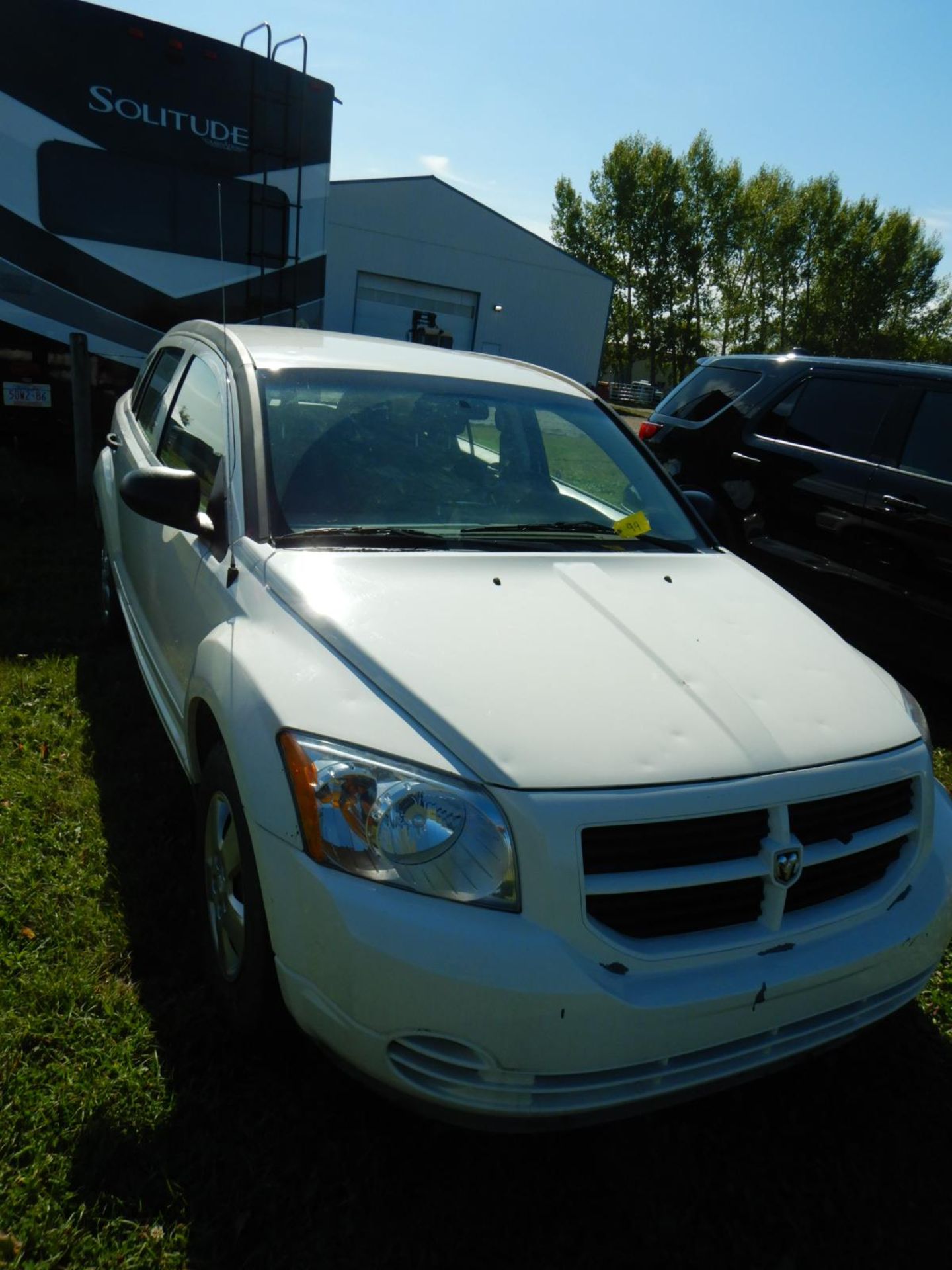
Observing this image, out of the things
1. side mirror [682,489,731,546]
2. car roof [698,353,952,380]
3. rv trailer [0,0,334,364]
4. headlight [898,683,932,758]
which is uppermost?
rv trailer [0,0,334,364]

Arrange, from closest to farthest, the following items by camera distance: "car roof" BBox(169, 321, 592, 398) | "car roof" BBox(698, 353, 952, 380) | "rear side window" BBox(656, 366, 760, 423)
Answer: "car roof" BBox(169, 321, 592, 398), "car roof" BBox(698, 353, 952, 380), "rear side window" BBox(656, 366, 760, 423)

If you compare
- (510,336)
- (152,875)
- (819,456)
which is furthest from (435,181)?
(152,875)

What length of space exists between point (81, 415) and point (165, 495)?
5353mm

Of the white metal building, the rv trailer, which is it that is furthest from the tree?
the rv trailer

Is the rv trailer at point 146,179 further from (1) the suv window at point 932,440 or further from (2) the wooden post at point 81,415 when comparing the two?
(1) the suv window at point 932,440

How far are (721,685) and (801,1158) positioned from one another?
112cm

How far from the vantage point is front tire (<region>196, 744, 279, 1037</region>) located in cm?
201

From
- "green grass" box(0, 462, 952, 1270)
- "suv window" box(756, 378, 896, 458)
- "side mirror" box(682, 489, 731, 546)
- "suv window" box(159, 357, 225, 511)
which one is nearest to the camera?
"green grass" box(0, 462, 952, 1270)

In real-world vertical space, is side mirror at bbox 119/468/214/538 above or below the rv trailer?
below

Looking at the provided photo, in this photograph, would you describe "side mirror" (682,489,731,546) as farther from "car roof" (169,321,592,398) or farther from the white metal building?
the white metal building

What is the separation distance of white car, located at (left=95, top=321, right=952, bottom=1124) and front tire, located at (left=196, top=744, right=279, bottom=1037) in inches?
0.5

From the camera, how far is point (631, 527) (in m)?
3.04

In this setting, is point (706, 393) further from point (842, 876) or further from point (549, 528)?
point (842, 876)

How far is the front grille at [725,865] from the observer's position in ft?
5.78
